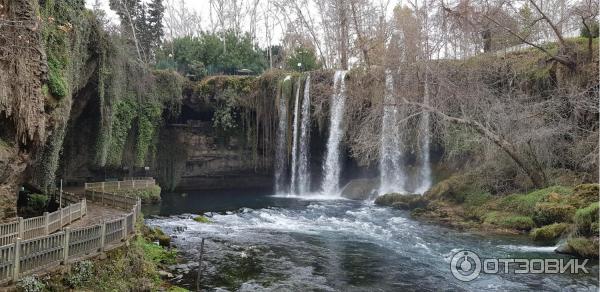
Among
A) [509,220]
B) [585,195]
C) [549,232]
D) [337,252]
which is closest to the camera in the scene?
[337,252]

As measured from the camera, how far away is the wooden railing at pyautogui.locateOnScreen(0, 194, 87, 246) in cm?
1133

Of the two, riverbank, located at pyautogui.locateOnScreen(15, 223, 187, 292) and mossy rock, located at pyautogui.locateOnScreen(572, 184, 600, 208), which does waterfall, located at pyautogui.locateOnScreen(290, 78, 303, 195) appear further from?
riverbank, located at pyautogui.locateOnScreen(15, 223, 187, 292)

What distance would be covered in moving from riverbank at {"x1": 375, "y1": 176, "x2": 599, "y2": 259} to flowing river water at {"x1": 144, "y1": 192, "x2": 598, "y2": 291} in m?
0.79

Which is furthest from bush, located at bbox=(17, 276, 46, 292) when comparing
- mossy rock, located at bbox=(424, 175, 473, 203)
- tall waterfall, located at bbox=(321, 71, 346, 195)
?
tall waterfall, located at bbox=(321, 71, 346, 195)

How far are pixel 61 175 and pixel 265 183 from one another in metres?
17.0

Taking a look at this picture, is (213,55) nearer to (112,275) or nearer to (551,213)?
(551,213)

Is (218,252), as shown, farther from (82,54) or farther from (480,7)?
(480,7)

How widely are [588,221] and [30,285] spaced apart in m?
15.5

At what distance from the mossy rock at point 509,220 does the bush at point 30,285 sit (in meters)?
17.2

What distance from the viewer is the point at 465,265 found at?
14.2 m

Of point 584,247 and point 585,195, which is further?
point 585,195

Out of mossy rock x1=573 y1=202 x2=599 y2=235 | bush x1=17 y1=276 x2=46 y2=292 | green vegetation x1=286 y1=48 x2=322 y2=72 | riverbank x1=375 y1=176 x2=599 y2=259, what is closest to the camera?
bush x1=17 y1=276 x2=46 y2=292

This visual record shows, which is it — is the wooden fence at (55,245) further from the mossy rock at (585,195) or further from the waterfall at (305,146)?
the waterfall at (305,146)

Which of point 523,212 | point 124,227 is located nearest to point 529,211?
point 523,212
